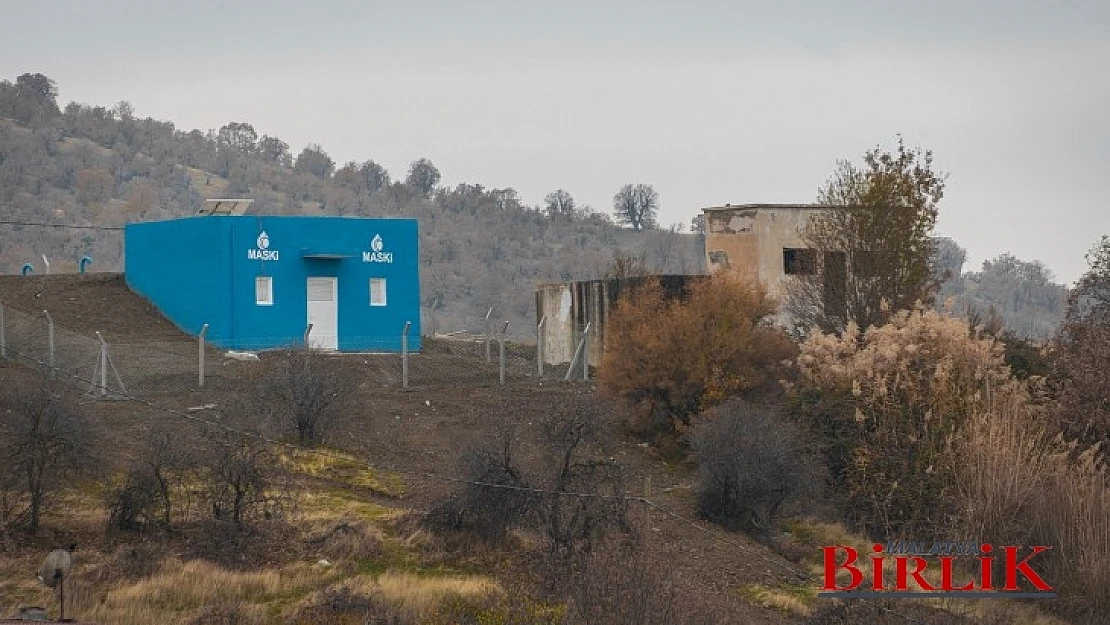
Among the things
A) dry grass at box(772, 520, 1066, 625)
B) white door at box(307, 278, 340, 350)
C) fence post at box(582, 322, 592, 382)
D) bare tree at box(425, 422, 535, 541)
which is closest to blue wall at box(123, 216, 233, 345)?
white door at box(307, 278, 340, 350)

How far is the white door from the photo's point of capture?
127ft

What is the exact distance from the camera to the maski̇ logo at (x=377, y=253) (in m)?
39.9

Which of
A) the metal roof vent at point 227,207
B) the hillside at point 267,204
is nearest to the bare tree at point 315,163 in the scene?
the hillside at point 267,204

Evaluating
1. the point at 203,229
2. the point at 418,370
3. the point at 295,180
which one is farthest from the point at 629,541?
the point at 295,180

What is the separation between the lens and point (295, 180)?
13625cm

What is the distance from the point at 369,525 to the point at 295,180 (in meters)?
117

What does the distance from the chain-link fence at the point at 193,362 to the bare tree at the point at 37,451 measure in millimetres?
6103

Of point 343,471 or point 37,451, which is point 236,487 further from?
point 343,471

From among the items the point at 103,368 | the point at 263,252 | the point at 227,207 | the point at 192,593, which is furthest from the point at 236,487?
the point at 227,207

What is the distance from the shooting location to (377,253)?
4006 cm

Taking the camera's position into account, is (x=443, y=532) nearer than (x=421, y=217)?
Yes

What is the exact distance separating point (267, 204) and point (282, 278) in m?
87.1

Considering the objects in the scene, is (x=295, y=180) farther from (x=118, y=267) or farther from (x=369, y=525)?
(x=369, y=525)

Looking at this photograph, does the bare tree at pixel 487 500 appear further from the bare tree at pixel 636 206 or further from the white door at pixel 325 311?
the bare tree at pixel 636 206
